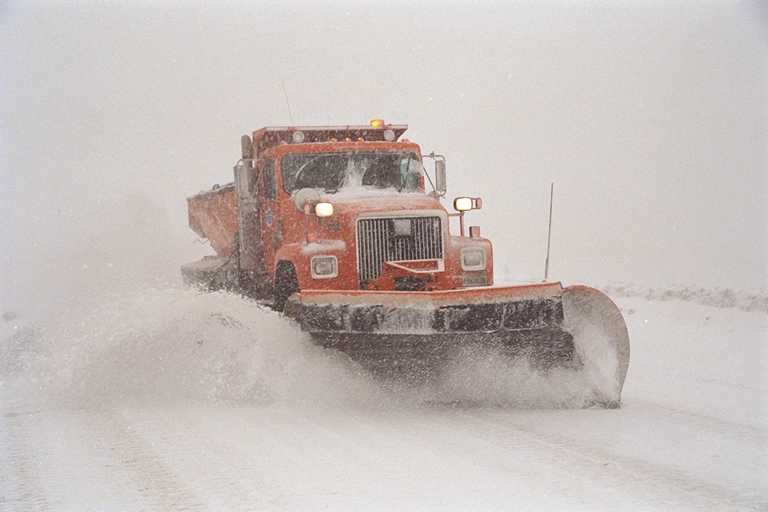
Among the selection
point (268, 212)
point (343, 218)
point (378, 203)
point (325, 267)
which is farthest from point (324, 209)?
point (268, 212)

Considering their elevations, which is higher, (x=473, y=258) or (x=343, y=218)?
(x=343, y=218)

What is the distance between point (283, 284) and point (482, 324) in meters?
2.54

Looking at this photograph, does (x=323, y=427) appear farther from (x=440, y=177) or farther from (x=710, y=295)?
(x=710, y=295)

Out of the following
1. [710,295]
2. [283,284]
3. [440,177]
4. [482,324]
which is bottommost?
Answer: [710,295]

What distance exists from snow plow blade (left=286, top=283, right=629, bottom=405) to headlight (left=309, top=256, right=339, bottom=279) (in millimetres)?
702

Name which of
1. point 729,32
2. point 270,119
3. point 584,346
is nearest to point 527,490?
point 584,346

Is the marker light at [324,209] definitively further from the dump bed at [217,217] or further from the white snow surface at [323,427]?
the dump bed at [217,217]

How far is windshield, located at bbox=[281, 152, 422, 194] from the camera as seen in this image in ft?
30.8

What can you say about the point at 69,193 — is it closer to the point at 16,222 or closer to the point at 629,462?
the point at 16,222

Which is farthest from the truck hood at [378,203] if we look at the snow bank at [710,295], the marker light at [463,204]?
the snow bank at [710,295]

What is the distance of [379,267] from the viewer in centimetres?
824

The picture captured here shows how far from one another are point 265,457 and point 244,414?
151cm

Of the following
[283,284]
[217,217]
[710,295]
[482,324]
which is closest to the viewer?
[482,324]

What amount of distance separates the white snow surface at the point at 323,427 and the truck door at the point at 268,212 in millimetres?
1293
